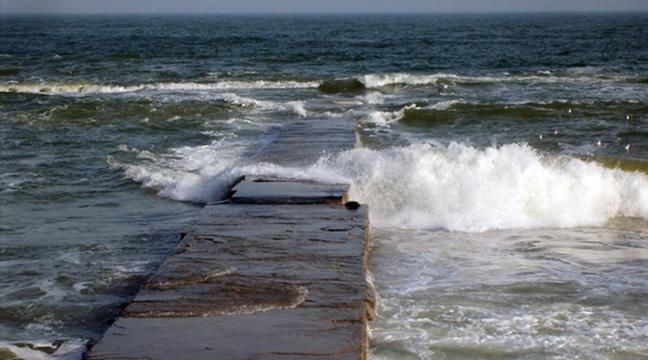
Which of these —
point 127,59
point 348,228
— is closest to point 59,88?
point 127,59

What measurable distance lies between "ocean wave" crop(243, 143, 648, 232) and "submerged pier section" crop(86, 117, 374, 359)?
158 cm

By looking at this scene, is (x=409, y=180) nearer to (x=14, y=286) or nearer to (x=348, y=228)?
(x=348, y=228)

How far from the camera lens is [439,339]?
20.3ft

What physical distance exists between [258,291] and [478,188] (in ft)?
16.0

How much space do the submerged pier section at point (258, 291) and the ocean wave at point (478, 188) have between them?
1.58 m

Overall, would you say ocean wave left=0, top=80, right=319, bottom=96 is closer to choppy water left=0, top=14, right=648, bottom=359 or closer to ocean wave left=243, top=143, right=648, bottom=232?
choppy water left=0, top=14, right=648, bottom=359

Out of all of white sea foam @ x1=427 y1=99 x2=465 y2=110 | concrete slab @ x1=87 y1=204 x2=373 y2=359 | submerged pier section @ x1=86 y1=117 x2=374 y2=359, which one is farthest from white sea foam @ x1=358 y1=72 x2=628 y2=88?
concrete slab @ x1=87 y1=204 x2=373 y2=359

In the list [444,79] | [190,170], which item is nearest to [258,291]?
[190,170]

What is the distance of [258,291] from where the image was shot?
251 inches

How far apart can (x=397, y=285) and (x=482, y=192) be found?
3.36 metres

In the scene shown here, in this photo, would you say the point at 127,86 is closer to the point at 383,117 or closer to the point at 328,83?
the point at 328,83

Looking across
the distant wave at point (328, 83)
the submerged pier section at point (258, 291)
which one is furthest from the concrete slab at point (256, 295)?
the distant wave at point (328, 83)

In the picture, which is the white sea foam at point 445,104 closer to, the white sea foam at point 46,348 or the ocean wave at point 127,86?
the ocean wave at point 127,86

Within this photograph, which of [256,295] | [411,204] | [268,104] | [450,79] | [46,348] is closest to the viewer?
[46,348]
